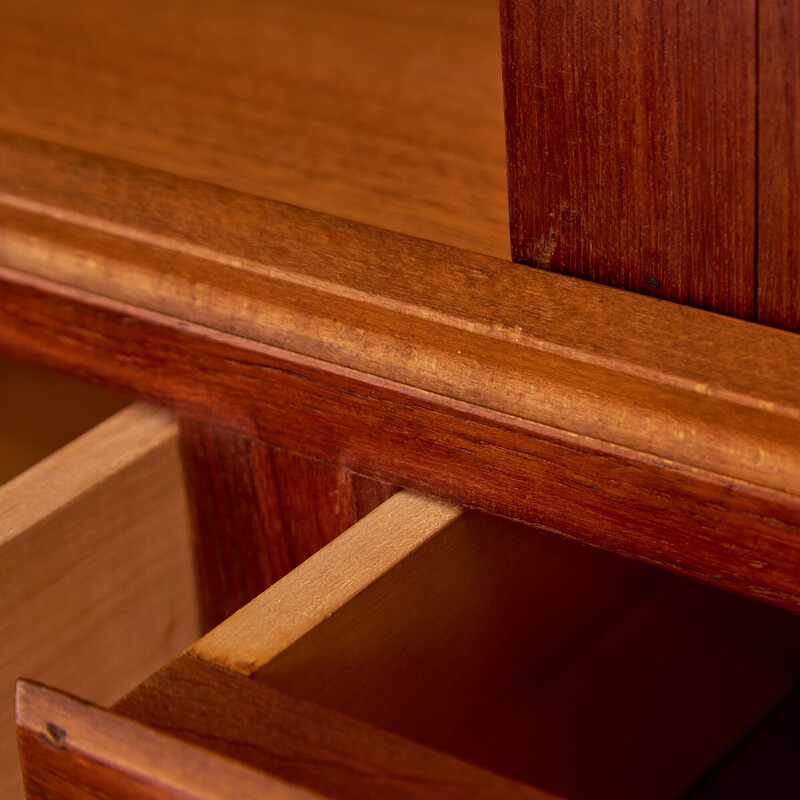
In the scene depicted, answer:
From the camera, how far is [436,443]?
48 cm

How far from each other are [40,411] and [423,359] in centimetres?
36

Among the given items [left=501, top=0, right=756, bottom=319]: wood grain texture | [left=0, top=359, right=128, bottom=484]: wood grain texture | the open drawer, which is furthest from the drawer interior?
[left=0, top=359, right=128, bottom=484]: wood grain texture

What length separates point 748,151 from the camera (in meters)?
0.43

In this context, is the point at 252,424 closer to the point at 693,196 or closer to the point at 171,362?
the point at 171,362

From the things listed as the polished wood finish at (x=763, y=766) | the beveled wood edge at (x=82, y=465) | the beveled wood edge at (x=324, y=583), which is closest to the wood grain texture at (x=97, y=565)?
the beveled wood edge at (x=82, y=465)

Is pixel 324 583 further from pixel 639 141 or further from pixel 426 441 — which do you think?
pixel 639 141

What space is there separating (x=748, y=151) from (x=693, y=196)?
0.03 m

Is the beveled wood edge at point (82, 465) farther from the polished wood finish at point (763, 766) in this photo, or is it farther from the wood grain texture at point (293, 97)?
the polished wood finish at point (763, 766)

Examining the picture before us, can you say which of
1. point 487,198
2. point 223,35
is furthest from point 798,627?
point 223,35

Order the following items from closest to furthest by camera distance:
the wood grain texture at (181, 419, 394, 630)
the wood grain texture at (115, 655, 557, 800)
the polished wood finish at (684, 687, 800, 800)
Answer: the wood grain texture at (115, 655, 557, 800), the wood grain texture at (181, 419, 394, 630), the polished wood finish at (684, 687, 800, 800)

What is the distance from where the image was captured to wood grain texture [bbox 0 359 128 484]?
0.74m

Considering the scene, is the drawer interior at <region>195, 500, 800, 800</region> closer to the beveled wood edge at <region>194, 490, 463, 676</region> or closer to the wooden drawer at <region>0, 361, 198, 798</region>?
the beveled wood edge at <region>194, 490, 463, 676</region>

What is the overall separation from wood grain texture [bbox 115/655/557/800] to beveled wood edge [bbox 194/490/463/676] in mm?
15

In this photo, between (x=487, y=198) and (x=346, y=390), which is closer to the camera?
(x=346, y=390)
